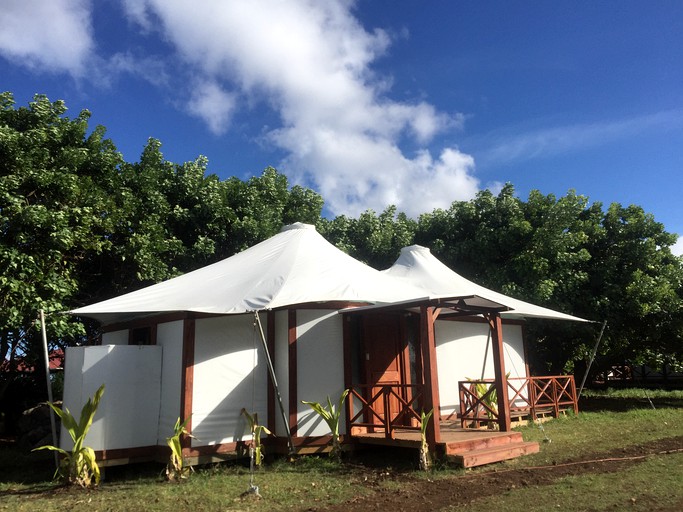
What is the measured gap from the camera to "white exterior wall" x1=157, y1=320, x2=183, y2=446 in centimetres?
802

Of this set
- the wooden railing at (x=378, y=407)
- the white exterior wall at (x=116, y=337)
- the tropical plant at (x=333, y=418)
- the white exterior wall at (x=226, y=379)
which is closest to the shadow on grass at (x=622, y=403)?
the wooden railing at (x=378, y=407)

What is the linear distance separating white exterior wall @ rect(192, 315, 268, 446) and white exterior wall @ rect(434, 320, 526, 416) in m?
4.29

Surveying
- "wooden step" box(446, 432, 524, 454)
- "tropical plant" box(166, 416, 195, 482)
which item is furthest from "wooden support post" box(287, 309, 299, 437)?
"wooden step" box(446, 432, 524, 454)

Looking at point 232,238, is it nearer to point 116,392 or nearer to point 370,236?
point 370,236

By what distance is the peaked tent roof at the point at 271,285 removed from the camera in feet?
25.1

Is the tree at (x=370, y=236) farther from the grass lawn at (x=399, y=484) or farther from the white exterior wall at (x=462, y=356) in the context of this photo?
the grass lawn at (x=399, y=484)

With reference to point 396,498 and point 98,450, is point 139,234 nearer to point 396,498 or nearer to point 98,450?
point 98,450

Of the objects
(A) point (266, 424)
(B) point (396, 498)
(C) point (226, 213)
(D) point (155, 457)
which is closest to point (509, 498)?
(B) point (396, 498)

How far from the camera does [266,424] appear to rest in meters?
8.46

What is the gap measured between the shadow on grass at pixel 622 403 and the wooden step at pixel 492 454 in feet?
22.8

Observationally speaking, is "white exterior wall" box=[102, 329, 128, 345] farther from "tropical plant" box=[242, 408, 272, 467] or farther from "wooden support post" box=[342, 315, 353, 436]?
"wooden support post" box=[342, 315, 353, 436]

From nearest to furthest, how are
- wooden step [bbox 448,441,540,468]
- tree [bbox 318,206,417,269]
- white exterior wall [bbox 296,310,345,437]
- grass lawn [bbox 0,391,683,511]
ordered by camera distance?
grass lawn [bbox 0,391,683,511]
wooden step [bbox 448,441,540,468]
white exterior wall [bbox 296,310,345,437]
tree [bbox 318,206,417,269]

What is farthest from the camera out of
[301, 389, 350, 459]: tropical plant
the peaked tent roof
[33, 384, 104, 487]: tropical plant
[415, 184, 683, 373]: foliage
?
[415, 184, 683, 373]: foliage

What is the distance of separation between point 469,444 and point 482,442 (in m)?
0.29
